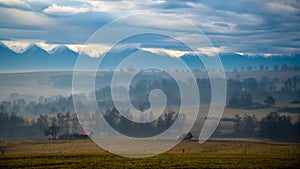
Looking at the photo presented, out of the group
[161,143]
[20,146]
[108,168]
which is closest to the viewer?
[108,168]

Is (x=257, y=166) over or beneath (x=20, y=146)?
over

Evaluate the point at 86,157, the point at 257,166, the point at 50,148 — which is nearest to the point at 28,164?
the point at 86,157

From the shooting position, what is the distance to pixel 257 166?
216ft

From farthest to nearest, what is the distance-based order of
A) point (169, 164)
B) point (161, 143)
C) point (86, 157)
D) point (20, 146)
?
point (161, 143), point (20, 146), point (86, 157), point (169, 164)

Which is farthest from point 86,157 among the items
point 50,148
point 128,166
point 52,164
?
point 50,148

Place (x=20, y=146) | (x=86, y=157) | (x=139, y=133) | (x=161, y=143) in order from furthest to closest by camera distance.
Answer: (x=139, y=133)
(x=161, y=143)
(x=20, y=146)
(x=86, y=157)

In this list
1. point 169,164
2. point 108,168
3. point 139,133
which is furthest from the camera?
point 139,133

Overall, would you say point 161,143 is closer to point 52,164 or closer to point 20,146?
point 20,146

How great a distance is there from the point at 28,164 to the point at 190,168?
90.9 ft

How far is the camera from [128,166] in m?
64.6

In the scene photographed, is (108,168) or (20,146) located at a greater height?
(108,168)

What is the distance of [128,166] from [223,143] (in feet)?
283

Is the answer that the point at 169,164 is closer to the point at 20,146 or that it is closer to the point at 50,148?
the point at 50,148

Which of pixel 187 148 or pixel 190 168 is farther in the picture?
pixel 187 148
